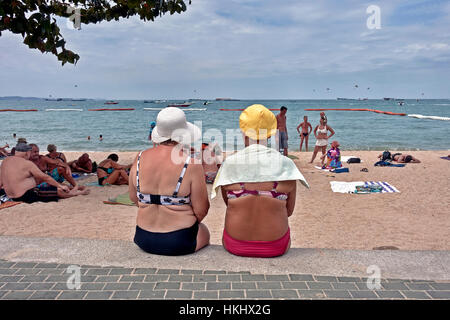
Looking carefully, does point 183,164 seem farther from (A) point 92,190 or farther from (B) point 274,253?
(A) point 92,190

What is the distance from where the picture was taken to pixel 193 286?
2758 mm

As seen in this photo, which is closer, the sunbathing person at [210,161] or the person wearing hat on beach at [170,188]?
the person wearing hat on beach at [170,188]

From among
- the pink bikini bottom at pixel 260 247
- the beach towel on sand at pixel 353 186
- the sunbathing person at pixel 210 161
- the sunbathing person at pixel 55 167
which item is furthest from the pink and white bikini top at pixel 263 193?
the sunbathing person at pixel 55 167

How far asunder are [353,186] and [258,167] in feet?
21.5

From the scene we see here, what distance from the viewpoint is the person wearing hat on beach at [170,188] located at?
3.03 meters

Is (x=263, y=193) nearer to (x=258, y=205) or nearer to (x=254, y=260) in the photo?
(x=258, y=205)

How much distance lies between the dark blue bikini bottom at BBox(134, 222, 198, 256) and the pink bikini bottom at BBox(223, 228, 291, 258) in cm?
37

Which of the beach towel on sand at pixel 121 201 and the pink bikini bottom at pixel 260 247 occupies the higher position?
the pink bikini bottom at pixel 260 247

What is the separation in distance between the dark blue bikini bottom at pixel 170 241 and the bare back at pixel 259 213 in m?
0.37

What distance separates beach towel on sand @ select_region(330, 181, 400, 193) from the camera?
858 cm

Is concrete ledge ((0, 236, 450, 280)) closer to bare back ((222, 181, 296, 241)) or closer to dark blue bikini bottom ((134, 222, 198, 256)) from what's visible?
dark blue bikini bottom ((134, 222, 198, 256))

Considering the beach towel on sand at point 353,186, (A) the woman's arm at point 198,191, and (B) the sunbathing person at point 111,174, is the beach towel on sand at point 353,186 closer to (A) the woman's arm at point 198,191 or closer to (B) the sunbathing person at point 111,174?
(B) the sunbathing person at point 111,174

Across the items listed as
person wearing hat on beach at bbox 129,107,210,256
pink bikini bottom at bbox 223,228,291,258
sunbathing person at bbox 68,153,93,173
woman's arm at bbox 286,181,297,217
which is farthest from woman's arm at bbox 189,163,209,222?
sunbathing person at bbox 68,153,93,173
